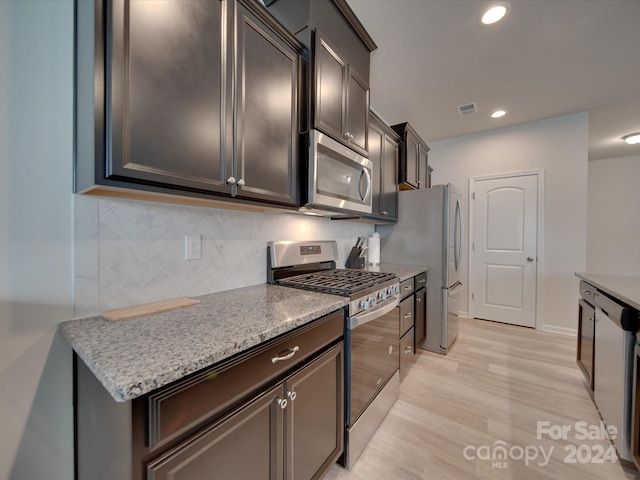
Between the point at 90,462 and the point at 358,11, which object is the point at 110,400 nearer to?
the point at 90,462

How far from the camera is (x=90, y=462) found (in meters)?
0.80

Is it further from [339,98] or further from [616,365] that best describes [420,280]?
[339,98]

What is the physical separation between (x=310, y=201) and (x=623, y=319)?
180 centimetres

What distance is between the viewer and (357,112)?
1865mm

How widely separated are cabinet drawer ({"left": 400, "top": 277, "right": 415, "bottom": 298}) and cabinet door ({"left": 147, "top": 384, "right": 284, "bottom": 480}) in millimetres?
1459

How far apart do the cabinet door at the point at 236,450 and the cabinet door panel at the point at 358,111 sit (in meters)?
1.58

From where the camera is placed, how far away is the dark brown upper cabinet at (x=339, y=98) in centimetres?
149

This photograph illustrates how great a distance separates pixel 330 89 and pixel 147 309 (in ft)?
4.98

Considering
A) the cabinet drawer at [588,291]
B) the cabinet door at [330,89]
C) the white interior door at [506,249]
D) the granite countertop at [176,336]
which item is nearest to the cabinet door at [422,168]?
the white interior door at [506,249]

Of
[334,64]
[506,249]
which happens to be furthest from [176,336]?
[506,249]

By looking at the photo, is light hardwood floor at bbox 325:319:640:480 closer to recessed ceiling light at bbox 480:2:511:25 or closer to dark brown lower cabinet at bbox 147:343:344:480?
dark brown lower cabinet at bbox 147:343:344:480

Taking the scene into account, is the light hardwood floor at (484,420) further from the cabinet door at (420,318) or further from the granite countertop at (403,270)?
the granite countertop at (403,270)

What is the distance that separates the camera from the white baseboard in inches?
125

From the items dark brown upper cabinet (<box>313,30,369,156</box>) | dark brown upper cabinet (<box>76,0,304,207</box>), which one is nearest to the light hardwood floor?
dark brown upper cabinet (<box>76,0,304,207</box>)
